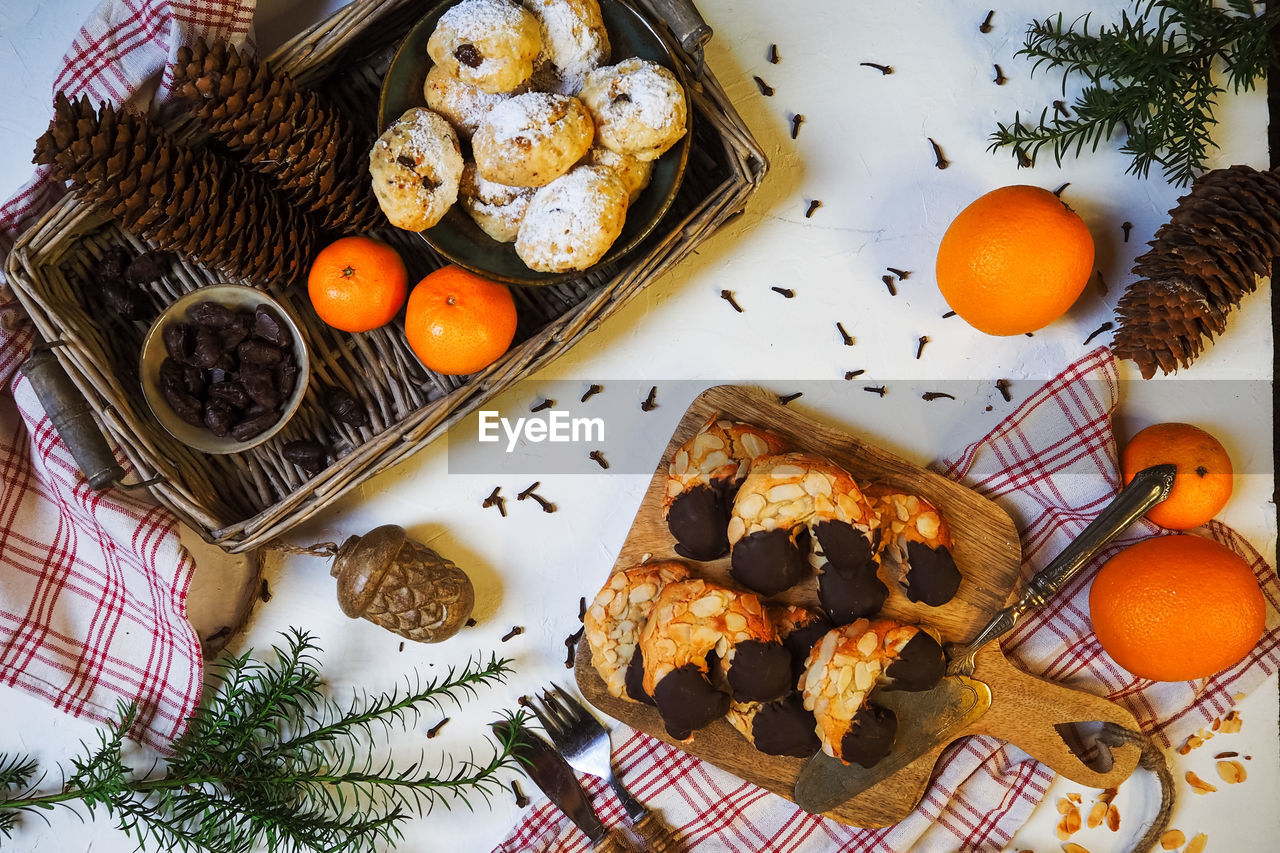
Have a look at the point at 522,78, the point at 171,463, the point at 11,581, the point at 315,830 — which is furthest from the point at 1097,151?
the point at 11,581

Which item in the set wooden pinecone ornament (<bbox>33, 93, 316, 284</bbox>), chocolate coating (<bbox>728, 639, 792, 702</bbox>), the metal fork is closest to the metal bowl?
wooden pinecone ornament (<bbox>33, 93, 316, 284</bbox>)

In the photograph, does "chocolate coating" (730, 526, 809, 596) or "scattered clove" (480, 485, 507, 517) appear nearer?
"chocolate coating" (730, 526, 809, 596)

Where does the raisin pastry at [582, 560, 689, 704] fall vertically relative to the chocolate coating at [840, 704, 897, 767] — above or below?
above

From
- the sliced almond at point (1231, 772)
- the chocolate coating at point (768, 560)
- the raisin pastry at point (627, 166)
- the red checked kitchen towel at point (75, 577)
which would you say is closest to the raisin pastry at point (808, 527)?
the chocolate coating at point (768, 560)

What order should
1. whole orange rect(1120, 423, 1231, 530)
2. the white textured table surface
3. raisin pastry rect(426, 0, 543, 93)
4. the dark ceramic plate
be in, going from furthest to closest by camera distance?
the white textured table surface < whole orange rect(1120, 423, 1231, 530) < the dark ceramic plate < raisin pastry rect(426, 0, 543, 93)

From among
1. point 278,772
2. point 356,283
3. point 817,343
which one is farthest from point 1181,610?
point 278,772

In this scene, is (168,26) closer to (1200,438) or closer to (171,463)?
(171,463)

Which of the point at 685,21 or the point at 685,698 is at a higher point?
the point at 685,21

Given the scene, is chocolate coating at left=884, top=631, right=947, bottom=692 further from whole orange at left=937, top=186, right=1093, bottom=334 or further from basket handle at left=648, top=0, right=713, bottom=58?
basket handle at left=648, top=0, right=713, bottom=58

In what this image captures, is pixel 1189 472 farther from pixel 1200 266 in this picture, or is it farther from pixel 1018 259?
pixel 1018 259
